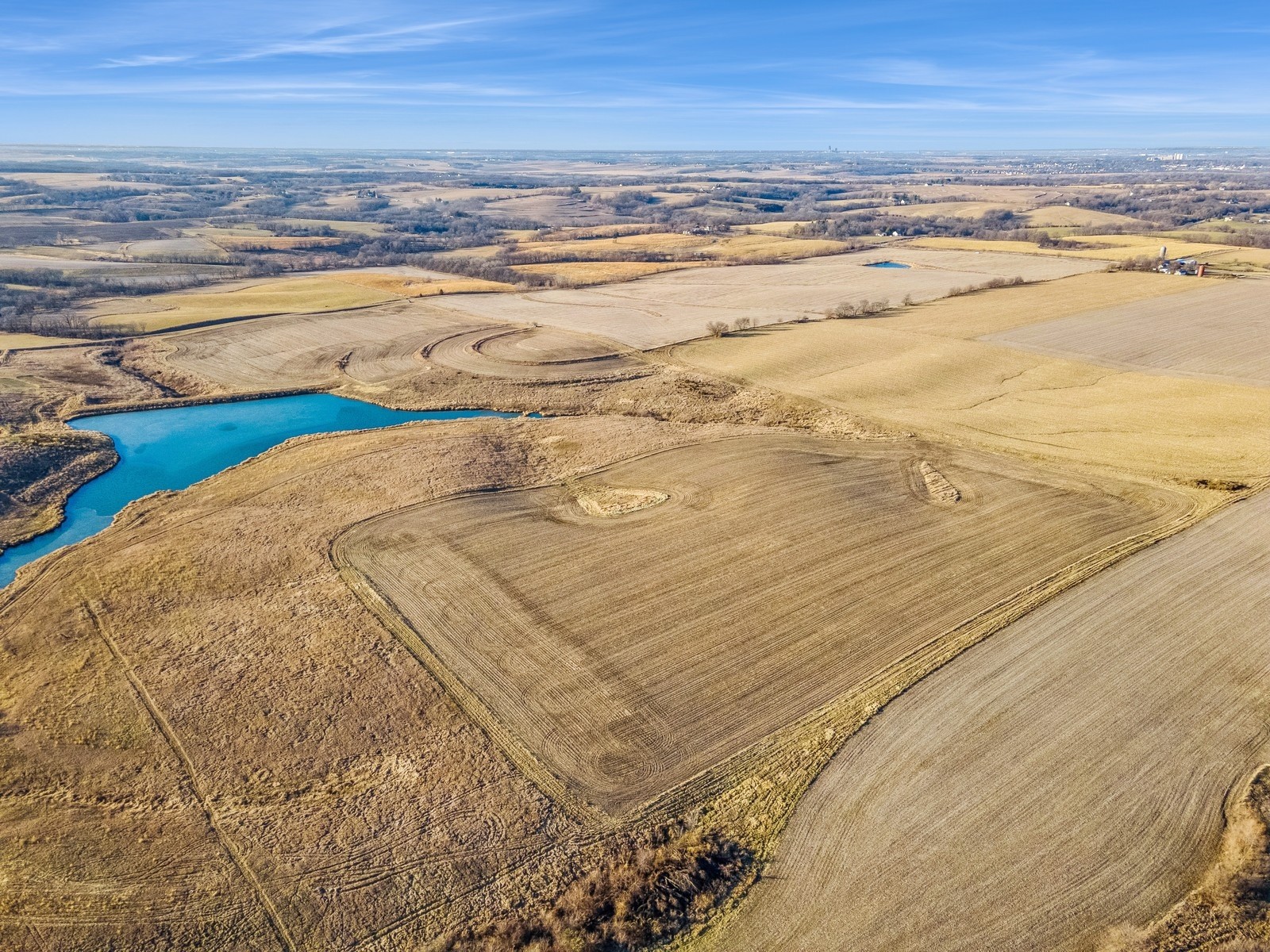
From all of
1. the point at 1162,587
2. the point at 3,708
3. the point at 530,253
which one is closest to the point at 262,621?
the point at 3,708

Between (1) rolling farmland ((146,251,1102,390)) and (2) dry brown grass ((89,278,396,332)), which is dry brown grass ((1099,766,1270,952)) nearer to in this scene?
(1) rolling farmland ((146,251,1102,390))

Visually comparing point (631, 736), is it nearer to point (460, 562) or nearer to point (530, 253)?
point (460, 562)

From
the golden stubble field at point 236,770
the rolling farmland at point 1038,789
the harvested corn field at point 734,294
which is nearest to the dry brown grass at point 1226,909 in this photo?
the rolling farmland at point 1038,789

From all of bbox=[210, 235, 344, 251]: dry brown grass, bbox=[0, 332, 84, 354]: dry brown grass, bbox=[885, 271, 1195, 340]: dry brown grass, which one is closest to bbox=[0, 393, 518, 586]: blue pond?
bbox=[0, 332, 84, 354]: dry brown grass

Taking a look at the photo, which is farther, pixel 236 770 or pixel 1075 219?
pixel 1075 219

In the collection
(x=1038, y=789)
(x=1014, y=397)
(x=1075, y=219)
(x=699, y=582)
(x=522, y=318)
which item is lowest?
(x=1038, y=789)

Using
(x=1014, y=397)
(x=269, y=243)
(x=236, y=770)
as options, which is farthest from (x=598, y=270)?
(x=236, y=770)

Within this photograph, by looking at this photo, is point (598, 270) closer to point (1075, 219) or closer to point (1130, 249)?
point (1130, 249)
